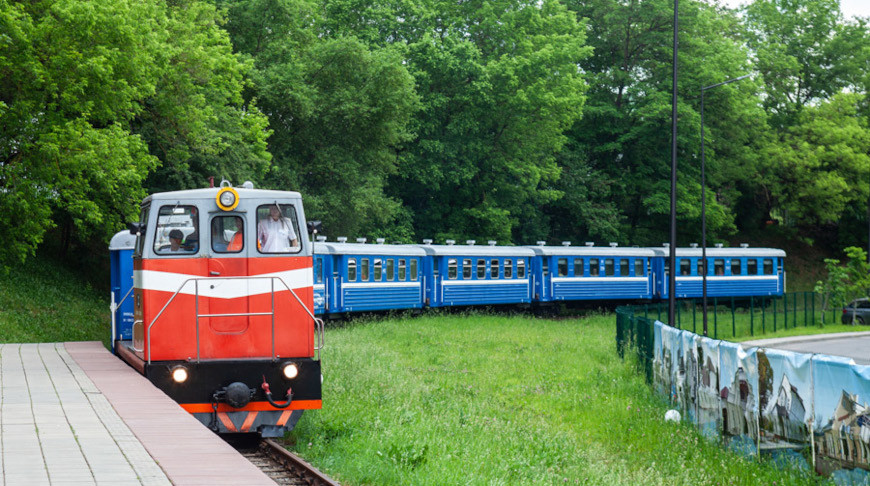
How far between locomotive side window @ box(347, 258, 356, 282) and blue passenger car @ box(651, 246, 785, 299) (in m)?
18.1

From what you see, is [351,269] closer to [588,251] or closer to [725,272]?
[588,251]

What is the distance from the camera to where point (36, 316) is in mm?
29484

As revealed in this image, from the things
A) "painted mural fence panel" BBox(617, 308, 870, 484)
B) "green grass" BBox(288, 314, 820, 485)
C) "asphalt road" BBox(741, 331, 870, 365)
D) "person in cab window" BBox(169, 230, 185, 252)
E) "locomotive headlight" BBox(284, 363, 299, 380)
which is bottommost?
"asphalt road" BBox(741, 331, 870, 365)

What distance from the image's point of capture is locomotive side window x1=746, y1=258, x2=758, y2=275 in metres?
48.6

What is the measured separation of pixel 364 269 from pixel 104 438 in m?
24.1

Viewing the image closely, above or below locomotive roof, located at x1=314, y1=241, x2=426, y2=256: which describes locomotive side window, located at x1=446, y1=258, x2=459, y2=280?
below

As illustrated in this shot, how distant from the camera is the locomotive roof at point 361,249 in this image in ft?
104

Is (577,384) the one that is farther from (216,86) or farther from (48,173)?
(216,86)

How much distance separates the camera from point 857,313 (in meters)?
43.0

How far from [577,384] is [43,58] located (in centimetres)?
1558

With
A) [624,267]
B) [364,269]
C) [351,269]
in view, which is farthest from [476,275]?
[624,267]

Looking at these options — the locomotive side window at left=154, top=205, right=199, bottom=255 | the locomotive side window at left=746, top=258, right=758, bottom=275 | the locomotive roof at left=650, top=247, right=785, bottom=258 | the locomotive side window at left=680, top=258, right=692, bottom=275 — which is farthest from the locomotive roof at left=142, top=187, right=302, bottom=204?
the locomotive side window at left=746, top=258, right=758, bottom=275

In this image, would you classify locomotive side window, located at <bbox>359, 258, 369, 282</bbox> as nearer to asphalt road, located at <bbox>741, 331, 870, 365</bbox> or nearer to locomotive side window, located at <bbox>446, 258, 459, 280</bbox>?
locomotive side window, located at <bbox>446, 258, 459, 280</bbox>

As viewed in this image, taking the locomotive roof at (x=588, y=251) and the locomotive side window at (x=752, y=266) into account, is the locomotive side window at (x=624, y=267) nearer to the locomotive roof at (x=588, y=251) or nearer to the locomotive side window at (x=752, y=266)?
the locomotive roof at (x=588, y=251)
